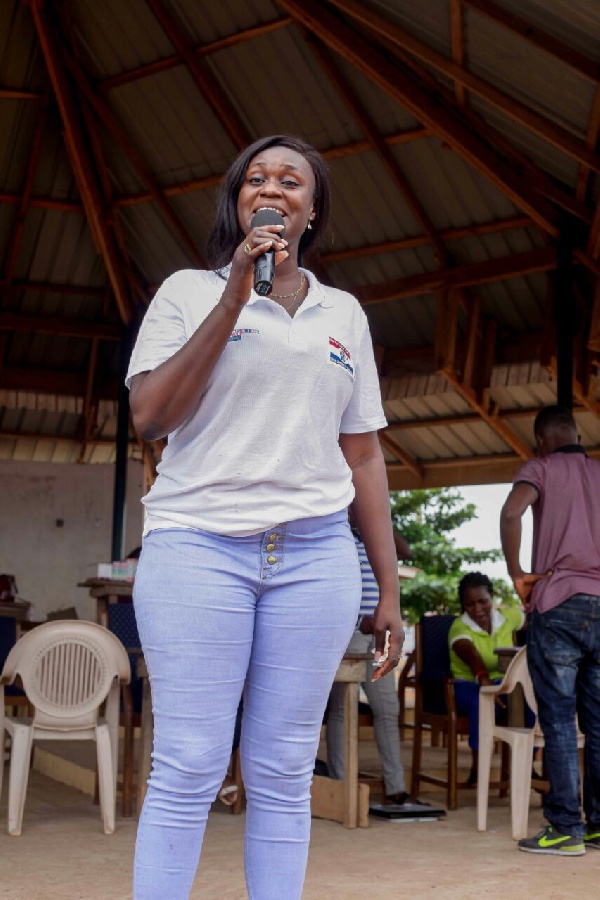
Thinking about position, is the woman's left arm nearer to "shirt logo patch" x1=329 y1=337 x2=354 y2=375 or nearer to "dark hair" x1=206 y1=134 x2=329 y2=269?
"shirt logo patch" x1=329 y1=337 x2=354 y2=375

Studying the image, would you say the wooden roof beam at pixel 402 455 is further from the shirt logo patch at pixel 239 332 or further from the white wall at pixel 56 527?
the shirt logo patch at pixel 239 332

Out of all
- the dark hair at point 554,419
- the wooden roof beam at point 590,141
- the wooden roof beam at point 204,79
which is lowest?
the dark hair at point 554,419

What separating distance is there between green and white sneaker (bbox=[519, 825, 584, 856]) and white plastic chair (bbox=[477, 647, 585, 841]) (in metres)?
0.26

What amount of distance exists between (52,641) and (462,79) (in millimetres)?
4153

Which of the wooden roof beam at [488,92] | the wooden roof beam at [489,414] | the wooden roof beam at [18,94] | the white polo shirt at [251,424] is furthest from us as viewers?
the wooden roof beam at [489,414]

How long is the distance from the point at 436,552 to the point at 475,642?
17.0 m

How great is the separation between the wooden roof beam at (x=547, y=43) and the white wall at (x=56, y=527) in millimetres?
8291

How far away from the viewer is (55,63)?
833 cm

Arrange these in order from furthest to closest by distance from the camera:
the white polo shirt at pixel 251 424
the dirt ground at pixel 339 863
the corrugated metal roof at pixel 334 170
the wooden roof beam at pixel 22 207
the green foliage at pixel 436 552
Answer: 1. the green foliage at pixel 436 552
2. the wooden roof beam at pixel 22 207
3. the corrugated metal roof at pixel 334 170
4. the dirt ground at pixel 339 863
5. the white polo shirt at pixel 251 424

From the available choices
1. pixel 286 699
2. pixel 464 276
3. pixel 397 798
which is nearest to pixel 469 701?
pixel 397 798

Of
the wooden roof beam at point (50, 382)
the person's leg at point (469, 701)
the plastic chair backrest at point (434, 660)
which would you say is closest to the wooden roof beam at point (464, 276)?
the plastic chair backrest at point (434, 660)

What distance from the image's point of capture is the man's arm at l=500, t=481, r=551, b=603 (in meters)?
3.97

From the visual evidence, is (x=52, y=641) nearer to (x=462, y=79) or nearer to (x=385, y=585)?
(x=385, y=585)

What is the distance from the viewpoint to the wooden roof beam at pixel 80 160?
27.1 feet
